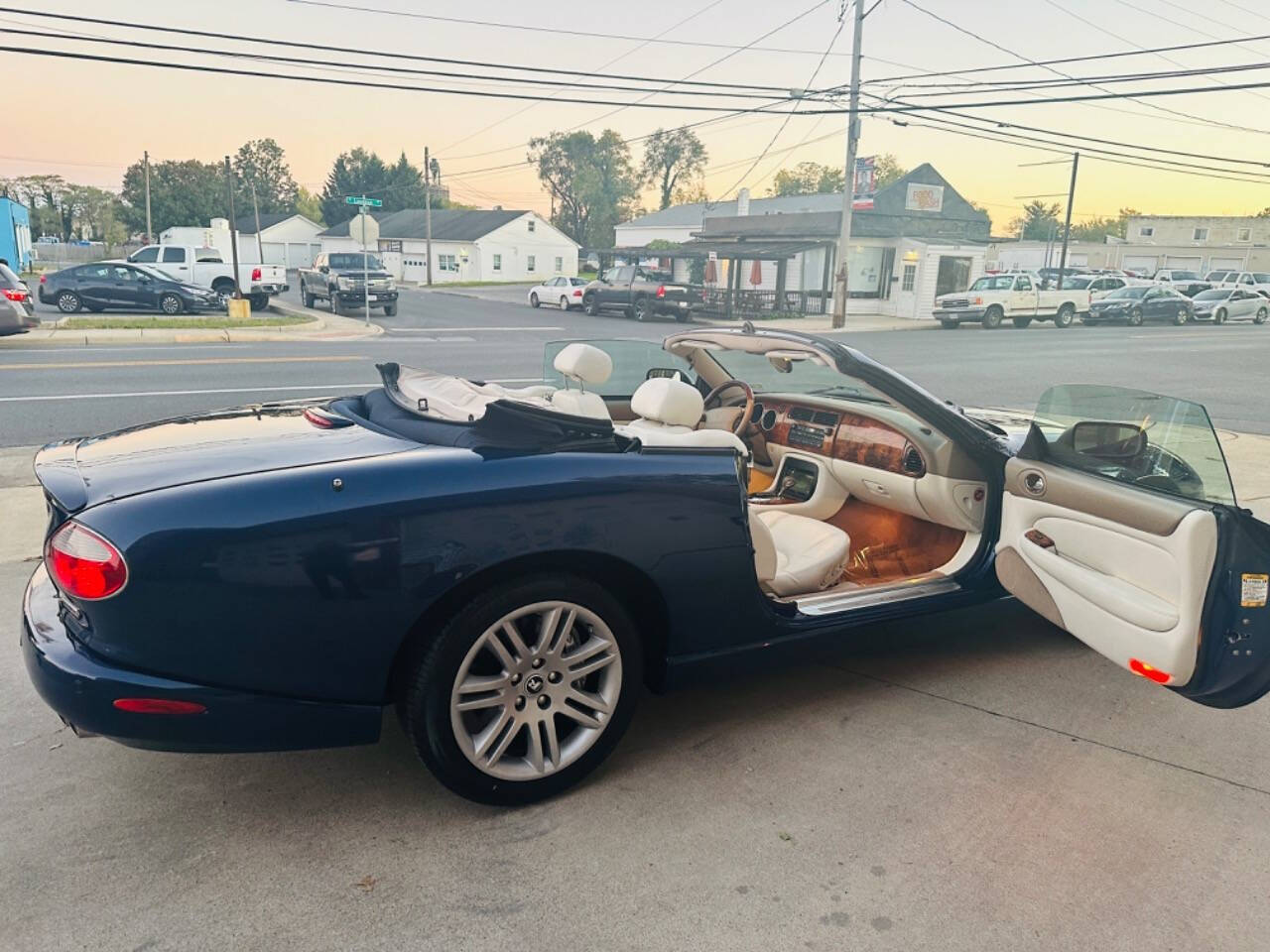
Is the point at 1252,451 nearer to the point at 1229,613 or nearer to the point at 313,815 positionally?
the point at 1229,613

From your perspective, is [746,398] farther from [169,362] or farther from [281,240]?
[281,240]

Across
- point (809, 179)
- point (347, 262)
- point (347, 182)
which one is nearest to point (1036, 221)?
point (809, 179)

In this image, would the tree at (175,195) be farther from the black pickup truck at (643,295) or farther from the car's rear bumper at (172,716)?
the car's rear bumper at (172,716)

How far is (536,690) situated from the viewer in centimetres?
279

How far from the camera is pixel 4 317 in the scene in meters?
16.3

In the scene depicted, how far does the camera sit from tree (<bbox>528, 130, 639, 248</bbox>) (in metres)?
94.7

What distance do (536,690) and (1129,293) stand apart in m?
35.9

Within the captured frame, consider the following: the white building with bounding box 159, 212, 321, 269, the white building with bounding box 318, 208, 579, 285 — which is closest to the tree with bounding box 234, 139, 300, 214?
the white building with bounding box 159, 212, 321, 269

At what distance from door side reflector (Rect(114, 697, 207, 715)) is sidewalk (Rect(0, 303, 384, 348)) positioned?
1767cm

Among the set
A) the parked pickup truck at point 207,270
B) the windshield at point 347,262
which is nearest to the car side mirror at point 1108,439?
the parked pickup truck at point 207,270

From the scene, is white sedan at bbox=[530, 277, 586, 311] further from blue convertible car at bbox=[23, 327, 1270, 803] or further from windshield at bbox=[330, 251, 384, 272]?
blue convertible car at bbox=[23, 327, 1270, 803]

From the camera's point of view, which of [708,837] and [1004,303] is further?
[1004,303]

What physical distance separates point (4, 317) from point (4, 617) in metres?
15.1

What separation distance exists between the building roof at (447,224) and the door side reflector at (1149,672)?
61317 mm
